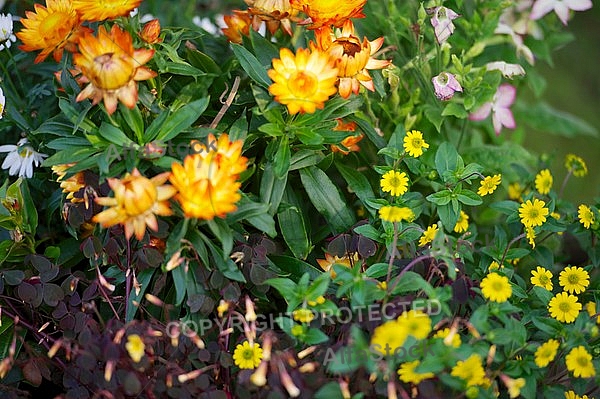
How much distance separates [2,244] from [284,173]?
0.52 meters

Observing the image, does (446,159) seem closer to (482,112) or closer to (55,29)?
(482,112)

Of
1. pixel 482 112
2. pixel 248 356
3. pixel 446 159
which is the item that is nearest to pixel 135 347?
Answer: pixel 248 356

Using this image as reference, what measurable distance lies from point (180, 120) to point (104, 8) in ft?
0.71

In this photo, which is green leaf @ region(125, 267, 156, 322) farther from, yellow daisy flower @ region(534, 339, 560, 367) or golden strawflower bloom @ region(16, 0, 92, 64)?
yellow daisy flower @ region(534, 339, 560, 367)

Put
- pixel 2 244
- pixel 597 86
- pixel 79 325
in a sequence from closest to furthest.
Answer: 1. pixel 79 325
2. pixel 2 244
3. pixel 597 86

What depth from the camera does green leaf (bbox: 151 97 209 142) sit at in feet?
3.90

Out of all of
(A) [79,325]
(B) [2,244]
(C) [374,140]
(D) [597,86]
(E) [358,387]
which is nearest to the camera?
(E) [358,387]

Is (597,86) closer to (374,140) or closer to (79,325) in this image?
(374,140)

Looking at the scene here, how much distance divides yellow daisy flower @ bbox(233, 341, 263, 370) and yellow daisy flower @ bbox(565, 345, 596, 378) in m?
0.46

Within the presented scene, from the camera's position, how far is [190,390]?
42.3 inches

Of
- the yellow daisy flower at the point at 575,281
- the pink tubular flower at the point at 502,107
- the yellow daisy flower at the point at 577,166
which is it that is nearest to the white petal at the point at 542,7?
the pink tubular flower at the point at 502,107

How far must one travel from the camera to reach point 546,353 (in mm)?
1064

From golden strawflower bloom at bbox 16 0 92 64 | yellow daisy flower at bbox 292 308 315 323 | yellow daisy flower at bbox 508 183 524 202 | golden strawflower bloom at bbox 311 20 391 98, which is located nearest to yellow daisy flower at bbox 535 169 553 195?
yellow daisy flower at bbox 508 183 524 202

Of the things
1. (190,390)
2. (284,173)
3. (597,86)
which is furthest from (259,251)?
(597,86)
